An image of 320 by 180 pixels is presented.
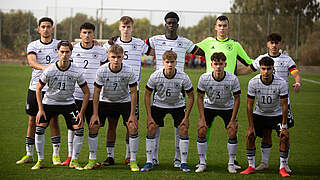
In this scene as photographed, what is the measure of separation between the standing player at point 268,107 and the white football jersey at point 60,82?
2473mm

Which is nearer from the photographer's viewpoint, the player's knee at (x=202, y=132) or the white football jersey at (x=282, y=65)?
the player's knee at (x=202, y=132)

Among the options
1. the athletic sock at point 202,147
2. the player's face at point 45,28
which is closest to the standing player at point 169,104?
the athletic sock at point 202,147

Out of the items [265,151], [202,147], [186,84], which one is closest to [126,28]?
[186,84]

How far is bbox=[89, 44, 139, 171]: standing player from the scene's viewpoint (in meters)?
7.34

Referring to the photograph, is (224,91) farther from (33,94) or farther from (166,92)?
(33,94)

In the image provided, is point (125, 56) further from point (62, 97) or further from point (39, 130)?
point (39, 130)

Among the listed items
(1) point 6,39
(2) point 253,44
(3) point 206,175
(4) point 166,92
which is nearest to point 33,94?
(4) point 166,92

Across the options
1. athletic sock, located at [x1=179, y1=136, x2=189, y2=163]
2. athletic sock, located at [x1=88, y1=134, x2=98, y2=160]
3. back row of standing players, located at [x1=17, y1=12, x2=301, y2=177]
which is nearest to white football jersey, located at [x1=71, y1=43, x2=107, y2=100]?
back row of standing players, located at [x1=17, y1=12, x2=301, y2=177]

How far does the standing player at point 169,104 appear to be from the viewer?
738cm

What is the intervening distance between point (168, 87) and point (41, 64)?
198cm

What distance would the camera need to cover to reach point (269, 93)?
7371 millimetres

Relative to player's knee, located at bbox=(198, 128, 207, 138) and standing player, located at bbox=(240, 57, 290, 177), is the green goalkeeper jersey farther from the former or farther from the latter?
player's knee, located at bbox=(198, 128, 207, 138)

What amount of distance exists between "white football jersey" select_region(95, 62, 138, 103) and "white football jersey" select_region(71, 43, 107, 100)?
1.58ft

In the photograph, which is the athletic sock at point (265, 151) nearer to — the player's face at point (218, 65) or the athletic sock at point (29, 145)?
the player's face at point (218, 65)
